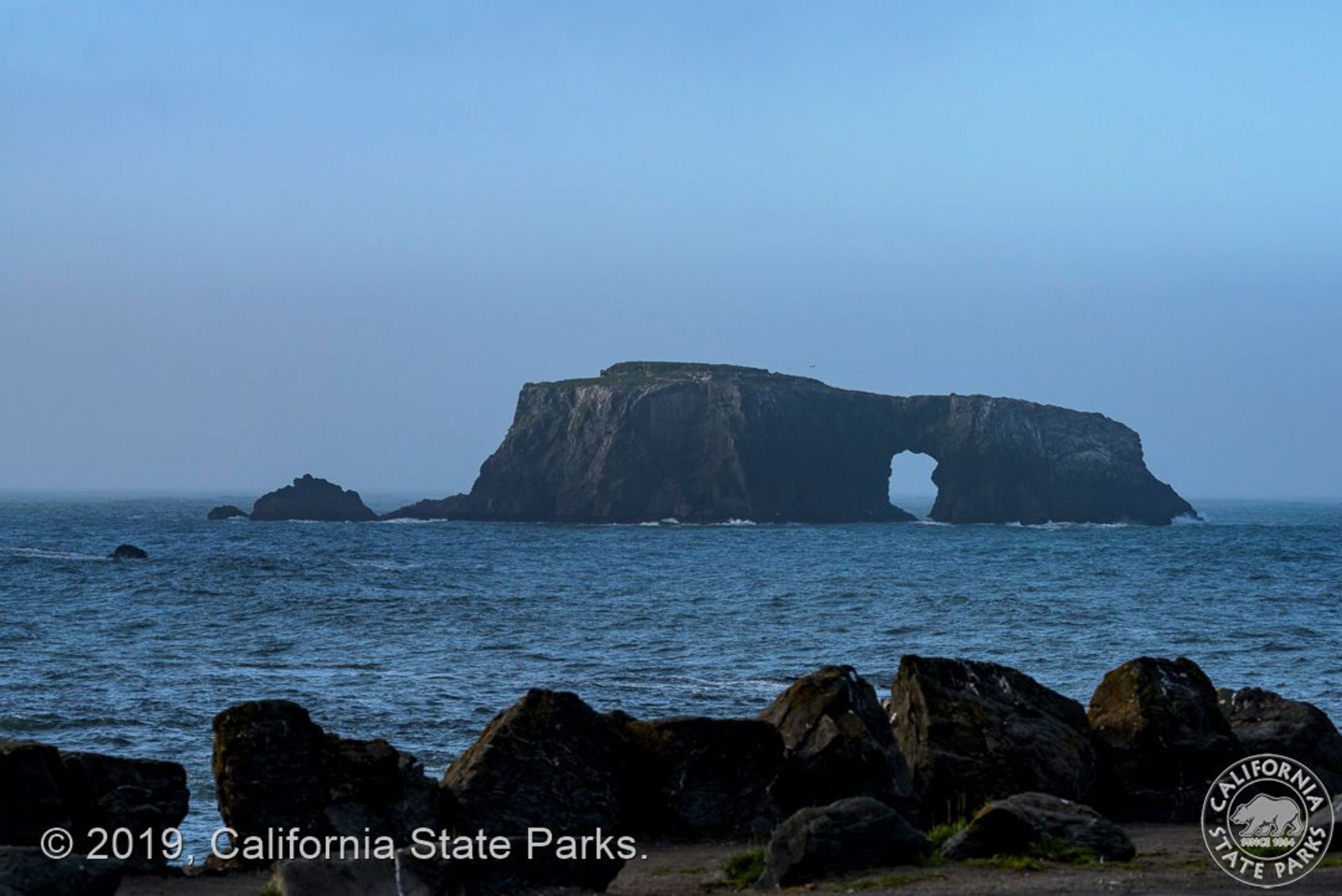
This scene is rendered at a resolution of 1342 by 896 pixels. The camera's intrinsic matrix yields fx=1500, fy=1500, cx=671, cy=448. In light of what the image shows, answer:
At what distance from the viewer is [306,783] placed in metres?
13.7

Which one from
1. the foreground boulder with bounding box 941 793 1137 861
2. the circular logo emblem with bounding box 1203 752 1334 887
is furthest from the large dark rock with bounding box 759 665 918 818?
the circular logo emblem with bounding box 1203 752 1334 887

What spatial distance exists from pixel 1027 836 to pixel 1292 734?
5711mm

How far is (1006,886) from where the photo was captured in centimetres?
1163

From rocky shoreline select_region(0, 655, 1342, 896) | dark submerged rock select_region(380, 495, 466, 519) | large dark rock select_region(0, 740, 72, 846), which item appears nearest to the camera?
rocky shoreline select_region(0, 655, 1342, 896)

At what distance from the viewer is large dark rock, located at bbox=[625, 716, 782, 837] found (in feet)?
48.1

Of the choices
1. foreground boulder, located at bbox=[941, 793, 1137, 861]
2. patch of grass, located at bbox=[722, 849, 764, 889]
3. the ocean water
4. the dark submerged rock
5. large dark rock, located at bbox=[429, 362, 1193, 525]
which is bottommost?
the ocean water

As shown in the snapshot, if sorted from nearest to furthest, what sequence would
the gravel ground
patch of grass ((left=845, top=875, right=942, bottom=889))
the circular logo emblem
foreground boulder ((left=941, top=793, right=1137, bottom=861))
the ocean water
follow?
the gravel ground
patch of grass ((left=845, top=875, right=942, bottom=889))
the circular logo emblem
foreground boulder ((left=941, top=793, right=1137, bottom=861))
the ocean water

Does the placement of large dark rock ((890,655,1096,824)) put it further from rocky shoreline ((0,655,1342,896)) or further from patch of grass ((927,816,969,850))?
patch of grass ((927,816,969,850))

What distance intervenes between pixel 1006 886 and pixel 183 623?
37788 mm

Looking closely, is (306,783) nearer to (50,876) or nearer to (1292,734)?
(50,876)

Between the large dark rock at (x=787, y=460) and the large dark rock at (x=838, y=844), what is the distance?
150 m

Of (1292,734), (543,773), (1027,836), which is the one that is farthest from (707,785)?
(1292,734)

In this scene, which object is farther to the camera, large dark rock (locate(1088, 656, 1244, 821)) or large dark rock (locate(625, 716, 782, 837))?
large dark rock (locate(1088, 656, 1244, 821))

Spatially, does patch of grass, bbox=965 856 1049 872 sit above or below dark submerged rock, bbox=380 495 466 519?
below
